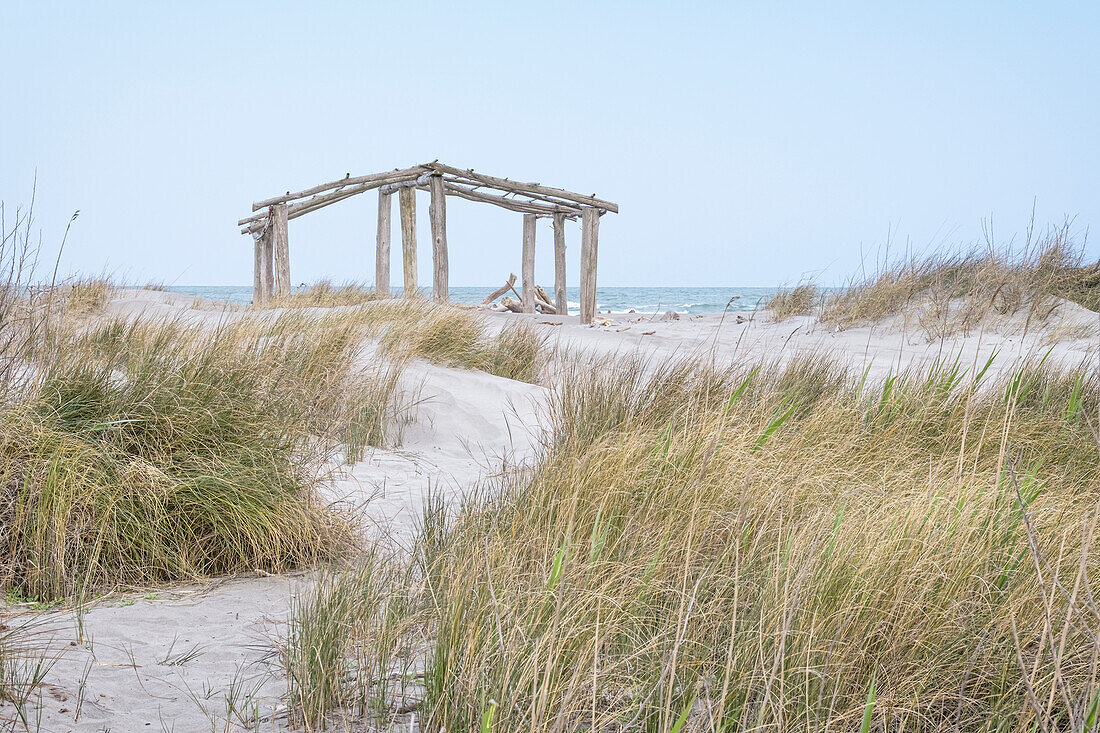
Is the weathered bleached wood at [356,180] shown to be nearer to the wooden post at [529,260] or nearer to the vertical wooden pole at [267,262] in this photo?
the vertical wooden pole at [267,262]

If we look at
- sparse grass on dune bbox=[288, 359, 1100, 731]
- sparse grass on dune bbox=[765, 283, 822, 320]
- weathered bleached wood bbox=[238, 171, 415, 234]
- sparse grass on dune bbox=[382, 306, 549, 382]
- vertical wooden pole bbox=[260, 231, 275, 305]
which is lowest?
sparse grass on dune bbox=[288, 359, 1100, 731]

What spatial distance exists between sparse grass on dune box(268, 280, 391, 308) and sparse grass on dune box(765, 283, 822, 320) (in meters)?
6.60

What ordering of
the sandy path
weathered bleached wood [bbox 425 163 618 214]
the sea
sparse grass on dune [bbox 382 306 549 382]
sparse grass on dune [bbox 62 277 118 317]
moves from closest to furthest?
the sandy path
sparse grass on dune [bbox 382 306 549 382]
sparse grass on dune [bbox 62 277 118 317]
weathered bleached wood [bbox 425 163 618 214]
the sea

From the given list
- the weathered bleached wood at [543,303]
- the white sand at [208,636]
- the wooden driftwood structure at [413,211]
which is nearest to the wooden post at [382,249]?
the wooden driftwood structure at [413,211]

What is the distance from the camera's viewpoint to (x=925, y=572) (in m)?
2.15

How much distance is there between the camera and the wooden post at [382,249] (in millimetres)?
14898

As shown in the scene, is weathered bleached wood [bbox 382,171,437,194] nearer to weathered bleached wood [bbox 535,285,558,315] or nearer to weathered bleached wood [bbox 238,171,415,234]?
weathered bleached wood [bbox 238,171,415,234]

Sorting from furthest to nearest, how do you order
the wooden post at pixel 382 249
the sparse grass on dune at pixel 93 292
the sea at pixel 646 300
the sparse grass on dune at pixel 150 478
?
the sea at pixel 646 300, the wooden post at pixel 382 249, the sparse grass on dune at pixel 93 292, the sparse grass on dune at pixel 150 478

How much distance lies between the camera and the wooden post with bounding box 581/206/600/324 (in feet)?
49.0

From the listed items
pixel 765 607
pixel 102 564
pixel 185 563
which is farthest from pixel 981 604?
pixel 102 564

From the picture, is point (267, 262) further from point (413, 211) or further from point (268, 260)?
point (413, 211)

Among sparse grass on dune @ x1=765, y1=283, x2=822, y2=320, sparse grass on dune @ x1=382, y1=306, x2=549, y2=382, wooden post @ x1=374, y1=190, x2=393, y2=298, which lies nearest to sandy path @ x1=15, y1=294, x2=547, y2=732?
sparse grass on dune @ x1=382, y1=306, x2=549, y2=382

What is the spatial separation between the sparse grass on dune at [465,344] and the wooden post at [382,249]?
7104 mm

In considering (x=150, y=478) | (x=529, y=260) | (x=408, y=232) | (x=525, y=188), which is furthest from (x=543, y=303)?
(x=150, y=478)
